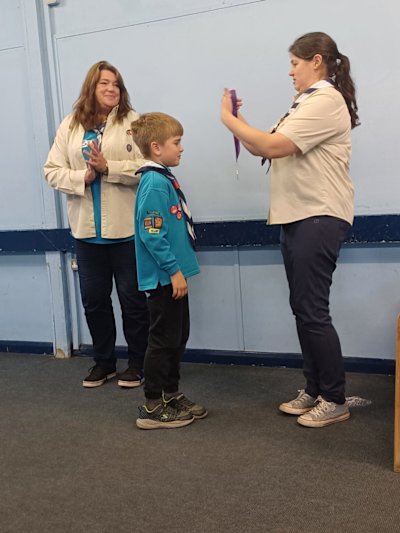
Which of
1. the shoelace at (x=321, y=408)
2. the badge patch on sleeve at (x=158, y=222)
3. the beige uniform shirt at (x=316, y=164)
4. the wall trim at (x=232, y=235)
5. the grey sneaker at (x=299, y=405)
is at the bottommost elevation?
the grey sneaker at (x=299, y=405)

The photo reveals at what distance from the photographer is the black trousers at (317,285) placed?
7.39 feet

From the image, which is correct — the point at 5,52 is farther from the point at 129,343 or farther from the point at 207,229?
the point at 129,343

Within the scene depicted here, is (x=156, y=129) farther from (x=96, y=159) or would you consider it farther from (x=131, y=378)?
A: (x=131, y=378)

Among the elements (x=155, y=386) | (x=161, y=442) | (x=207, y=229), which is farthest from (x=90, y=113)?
(x=161, y=442)

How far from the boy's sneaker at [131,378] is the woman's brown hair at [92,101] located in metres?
1.15

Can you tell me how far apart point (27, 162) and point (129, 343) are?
1.23 meters

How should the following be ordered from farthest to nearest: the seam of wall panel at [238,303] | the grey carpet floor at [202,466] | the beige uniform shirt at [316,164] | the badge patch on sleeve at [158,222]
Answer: the seam of wall panel at [238,303]
the badge patch on sleeve at [158,222]
the beige uniform shirt at [316,164]
the grey carpet floor at [202,466]

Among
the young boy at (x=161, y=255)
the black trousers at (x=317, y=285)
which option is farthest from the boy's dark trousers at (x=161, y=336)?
the black trousers at (x=317, y=285)

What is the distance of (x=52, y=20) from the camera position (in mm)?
3332

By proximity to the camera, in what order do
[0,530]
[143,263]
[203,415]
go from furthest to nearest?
[203,415] → [143,263] → [0,530]

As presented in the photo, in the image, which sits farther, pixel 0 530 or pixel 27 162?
pixel 27 162

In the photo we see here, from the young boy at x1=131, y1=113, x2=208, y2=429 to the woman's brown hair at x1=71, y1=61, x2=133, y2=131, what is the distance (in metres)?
0.55

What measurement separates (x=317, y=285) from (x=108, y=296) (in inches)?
44.4

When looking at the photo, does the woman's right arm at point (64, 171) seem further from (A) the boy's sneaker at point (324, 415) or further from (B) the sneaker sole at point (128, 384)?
(A) the boy's sneaker at point (324, 415)
